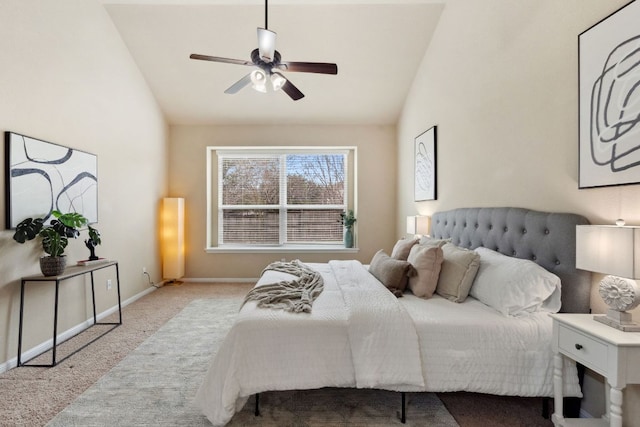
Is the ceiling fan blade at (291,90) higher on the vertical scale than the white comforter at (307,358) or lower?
higher

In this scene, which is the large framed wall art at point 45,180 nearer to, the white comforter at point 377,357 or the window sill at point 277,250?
the window sill at point 277,250

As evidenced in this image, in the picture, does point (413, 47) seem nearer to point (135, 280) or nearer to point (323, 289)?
point (323, 289)

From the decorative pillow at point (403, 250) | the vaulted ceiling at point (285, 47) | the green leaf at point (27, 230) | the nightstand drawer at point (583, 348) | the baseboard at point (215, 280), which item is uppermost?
the vaulted ceiling at point (285, 47)

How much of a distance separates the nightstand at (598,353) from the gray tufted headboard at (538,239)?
0.85 ft

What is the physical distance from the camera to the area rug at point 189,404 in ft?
5.92

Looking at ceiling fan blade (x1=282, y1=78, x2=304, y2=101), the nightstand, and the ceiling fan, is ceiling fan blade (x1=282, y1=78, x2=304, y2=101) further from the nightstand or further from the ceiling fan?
the nightstand

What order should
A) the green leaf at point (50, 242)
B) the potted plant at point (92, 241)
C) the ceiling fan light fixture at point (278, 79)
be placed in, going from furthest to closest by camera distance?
the potted plant at point (92, 241) < the ceiling fan light fixture at point (278, 79) < the green leaf at point (50, 242)

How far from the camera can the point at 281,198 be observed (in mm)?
5336

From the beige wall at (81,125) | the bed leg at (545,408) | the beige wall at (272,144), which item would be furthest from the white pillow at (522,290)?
the beige wall at (81,125)

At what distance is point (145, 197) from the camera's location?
4395 millimetres

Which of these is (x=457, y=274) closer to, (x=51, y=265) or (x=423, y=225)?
(x=423, y=225)

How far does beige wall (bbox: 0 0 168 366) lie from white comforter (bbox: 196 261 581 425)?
1.98 metres

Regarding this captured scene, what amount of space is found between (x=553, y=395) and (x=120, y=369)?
2.84 m

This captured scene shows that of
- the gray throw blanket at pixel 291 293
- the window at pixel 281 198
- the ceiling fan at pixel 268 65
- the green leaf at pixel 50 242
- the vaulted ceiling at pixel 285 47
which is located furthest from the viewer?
the window at pixel 281 198
